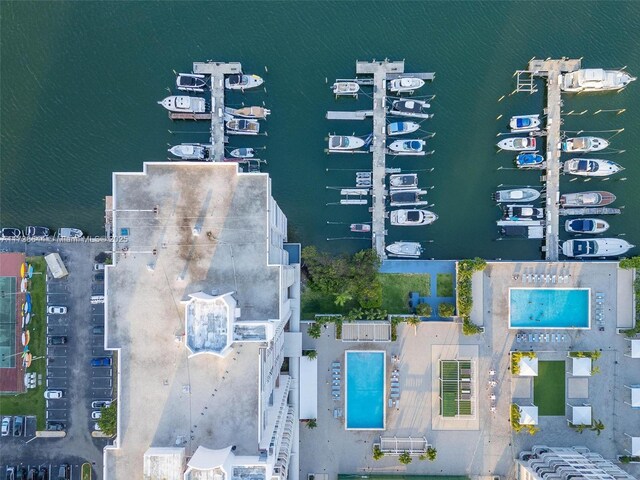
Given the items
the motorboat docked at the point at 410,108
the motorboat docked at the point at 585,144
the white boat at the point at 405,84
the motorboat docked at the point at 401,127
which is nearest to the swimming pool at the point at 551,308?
the motorboat docked at the point at 585,144

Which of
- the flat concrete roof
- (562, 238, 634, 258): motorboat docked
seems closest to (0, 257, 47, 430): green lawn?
the flat concrete roof

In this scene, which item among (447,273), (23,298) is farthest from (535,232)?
(23,298)

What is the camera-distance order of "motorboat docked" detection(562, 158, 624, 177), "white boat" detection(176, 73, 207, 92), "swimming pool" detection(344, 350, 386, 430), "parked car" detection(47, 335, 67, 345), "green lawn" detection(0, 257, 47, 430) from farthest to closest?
1. "white boat" detection(176, 73, 207, 92)
2. "motorboat docked" detection(562, 158, 624, 177)
3. "green lawn" detection(0, 257, 47, 430)
4. "parked car" detection(47, 335, 67, 345)
5. "swimming pool" detection(344, 350, 386, 430)

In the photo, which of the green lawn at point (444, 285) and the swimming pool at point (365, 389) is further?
the green lawn at point (444, 285)

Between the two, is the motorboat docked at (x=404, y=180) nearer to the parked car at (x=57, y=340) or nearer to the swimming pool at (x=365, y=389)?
the swimming pool at (x=365, y=389)

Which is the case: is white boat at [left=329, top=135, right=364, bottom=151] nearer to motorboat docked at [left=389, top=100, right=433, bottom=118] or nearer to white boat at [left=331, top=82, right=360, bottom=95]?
white boat at [left=331, top=82, right=360, bottom=95]

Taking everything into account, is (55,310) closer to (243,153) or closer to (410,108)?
(243,153)
